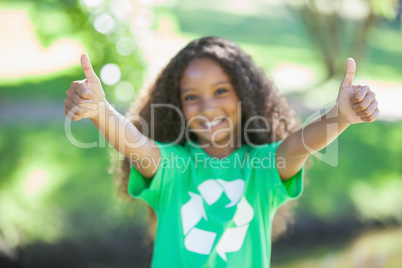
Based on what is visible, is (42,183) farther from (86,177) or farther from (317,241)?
(317,241)

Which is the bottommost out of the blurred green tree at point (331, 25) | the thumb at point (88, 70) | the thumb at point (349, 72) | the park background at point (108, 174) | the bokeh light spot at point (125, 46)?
the park background at point (108, 174)

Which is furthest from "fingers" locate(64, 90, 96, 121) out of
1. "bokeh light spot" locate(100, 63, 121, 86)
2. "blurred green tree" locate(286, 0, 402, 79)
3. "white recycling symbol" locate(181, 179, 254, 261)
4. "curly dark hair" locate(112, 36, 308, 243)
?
"blurred green tree" locate(286, 0, 402, 79)

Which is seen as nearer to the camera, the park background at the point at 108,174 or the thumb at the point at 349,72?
the thumb at the point at 349,72

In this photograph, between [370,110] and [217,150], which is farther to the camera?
[217,150]

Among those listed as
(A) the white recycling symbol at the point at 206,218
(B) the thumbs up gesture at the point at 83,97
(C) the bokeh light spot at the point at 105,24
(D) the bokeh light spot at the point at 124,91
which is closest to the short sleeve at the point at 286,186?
(A) the white recycling symbol at the point at 206,218

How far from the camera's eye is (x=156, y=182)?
193cm

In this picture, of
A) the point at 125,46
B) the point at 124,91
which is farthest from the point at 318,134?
the point at 125,46

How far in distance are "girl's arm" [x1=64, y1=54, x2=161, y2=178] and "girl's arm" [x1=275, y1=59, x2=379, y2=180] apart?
0.45 meters

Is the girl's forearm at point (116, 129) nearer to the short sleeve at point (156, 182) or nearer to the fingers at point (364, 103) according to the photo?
the short sleeve at point (156, 182)

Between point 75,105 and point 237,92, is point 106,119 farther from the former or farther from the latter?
point 237,92

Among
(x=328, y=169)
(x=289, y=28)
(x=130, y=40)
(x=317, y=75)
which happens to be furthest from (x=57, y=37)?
(x=289, y=28)

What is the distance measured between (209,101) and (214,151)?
20 centimetres

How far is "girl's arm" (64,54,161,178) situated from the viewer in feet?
5.32

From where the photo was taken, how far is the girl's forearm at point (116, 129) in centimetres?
175
